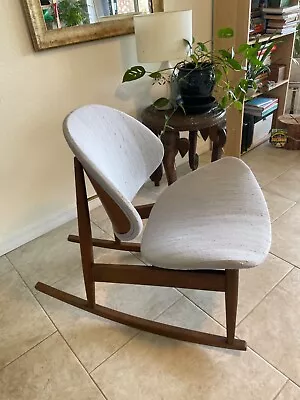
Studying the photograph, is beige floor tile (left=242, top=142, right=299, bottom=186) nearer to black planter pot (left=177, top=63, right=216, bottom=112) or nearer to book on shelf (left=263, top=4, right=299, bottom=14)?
black planter pot (left=177, top=63, right=216, bottom=112)

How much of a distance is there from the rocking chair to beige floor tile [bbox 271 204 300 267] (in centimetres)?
49

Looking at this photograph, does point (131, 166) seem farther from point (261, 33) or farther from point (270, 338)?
point (261, 33)

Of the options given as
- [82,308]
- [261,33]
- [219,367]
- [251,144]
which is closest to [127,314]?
[82,308]

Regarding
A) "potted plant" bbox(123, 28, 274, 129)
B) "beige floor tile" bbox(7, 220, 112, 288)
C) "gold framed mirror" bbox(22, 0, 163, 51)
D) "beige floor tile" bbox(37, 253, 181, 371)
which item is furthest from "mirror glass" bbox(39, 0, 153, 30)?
"beige floor tile" bbox(37, 253, 181, 371)

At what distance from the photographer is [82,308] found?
4.33 feet

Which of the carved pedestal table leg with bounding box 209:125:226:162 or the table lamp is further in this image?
the carved pedestal table leg with bounding box 209:125:226:162

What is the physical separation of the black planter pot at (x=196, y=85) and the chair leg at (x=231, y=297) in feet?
3.12

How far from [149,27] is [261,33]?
39.7 inches

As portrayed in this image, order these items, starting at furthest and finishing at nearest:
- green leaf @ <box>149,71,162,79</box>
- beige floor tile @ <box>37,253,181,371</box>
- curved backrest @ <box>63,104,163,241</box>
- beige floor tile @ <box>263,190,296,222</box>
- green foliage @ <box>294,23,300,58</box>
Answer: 1. green foliage @ <box>294,23,300,58</box>
2. beige floor tile @ <box>263,190,296,222</box>
3. green leaf @ <box>149,71,162,79</box>
4. beige floor tile @ <box>37,253,181,371</box>
5. curved backrest @ <box>63,104,163,241</box>

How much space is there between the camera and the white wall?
4.63 feet

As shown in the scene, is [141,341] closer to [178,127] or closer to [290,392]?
[290,392]

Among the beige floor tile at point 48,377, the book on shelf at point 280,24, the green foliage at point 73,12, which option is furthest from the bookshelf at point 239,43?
the beige floor tile at point 48,377

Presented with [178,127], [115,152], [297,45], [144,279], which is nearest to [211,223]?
[144,279]

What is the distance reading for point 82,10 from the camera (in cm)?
148
